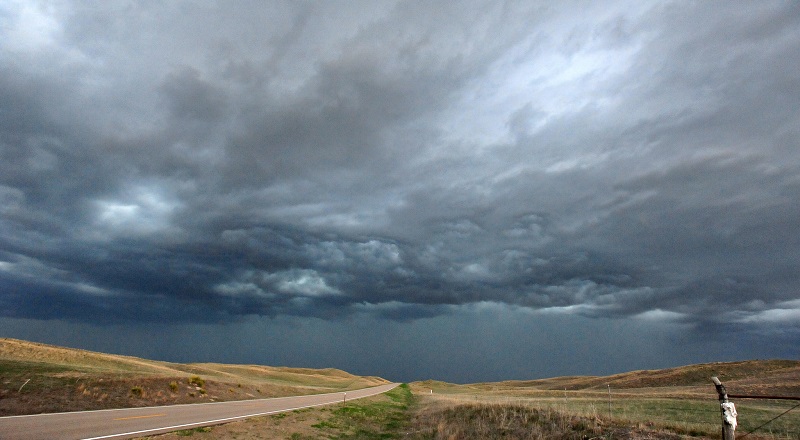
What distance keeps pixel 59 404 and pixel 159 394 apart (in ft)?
25.1

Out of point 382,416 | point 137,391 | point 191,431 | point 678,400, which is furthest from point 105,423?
point 678,400

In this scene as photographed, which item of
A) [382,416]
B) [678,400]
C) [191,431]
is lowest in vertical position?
[382,416]

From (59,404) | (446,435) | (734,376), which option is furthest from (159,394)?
(734,376)

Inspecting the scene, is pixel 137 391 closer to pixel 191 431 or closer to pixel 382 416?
pixel 191 431

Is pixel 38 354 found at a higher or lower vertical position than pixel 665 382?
higher

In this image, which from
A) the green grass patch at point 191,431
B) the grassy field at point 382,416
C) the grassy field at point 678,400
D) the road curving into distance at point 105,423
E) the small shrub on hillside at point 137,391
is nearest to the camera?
the road curving into distance at point 105,423

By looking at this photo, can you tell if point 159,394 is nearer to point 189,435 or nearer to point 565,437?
point 189,435

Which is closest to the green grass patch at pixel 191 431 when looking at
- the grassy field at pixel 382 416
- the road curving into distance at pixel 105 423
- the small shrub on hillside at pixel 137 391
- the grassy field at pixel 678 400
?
the grassy field at pixel 382 416

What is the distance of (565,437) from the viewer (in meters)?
17.3

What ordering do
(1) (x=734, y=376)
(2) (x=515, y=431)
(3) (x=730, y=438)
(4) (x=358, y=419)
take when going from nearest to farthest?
1. (3) (x=730, y=438)
2. (2) (x=515, y=431)
3. (4) (x=358, y=419)
4. (1) (x=734, y=376)

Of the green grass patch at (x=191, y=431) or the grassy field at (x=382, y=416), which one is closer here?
the green grass patch at (x=191, y=431)

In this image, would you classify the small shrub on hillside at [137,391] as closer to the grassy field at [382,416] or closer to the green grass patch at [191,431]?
the grassy field at [382,416]

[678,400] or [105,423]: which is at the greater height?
[105,423]

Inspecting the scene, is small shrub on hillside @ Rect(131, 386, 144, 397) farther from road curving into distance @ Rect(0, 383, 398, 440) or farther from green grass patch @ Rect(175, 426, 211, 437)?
green grass patch @ Rect(175, 426, 211, 437)
